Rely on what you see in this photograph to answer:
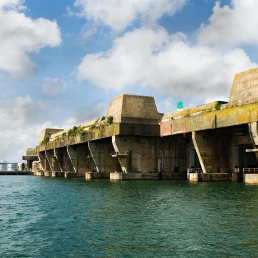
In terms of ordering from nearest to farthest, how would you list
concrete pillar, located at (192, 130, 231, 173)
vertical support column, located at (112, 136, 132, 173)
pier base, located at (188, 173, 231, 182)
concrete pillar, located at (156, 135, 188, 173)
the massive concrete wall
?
the massive concrete wall < pier base, located at (188, 173, 231, 182) < concrete pillar, located at (192, 130, 231, 173) < vertical support column, located at (112, 136, 132, 173) < concrete pillar, located at (156, 135, 188, 173)

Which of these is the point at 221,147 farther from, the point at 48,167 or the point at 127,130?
the point at 48,167

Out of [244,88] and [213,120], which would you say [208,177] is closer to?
[213,120]

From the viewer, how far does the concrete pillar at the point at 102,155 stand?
73.7 metres

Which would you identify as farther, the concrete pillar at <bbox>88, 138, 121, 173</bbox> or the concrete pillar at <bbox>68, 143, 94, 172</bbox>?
the concrete pillar at <bbox>68, 143, 94, 172</bbox>

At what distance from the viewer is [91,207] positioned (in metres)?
27.8

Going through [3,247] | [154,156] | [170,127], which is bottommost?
[3,247]

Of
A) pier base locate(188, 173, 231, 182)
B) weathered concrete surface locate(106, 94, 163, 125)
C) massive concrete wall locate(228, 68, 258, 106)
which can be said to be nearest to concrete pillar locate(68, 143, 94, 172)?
weathered concrete surface locate(106, 94, 163, 125)

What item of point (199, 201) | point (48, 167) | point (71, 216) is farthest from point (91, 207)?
point (48, 167)

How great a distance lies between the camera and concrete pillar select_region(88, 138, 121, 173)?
73688 mm

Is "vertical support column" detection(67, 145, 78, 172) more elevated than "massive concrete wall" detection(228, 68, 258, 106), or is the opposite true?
"massive concrete wall" detection(228, 68, 258, 106)

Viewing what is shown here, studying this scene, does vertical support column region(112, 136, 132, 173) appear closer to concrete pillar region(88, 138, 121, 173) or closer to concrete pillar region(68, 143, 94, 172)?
concrete pillar region(88, 138, 121, 173)

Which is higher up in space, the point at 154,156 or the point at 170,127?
the point at 170,127

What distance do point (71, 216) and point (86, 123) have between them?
59.6 metres

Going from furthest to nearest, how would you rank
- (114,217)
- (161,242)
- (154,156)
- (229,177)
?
(154,156), (229,177), (114,217), (161,242)
